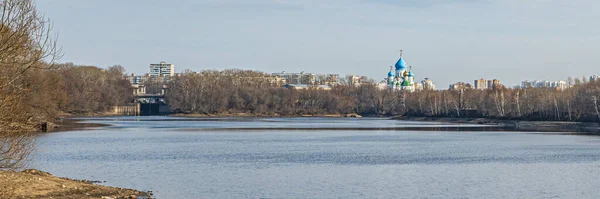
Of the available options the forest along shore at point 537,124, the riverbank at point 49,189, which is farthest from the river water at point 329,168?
the forest along shore at point 537,124

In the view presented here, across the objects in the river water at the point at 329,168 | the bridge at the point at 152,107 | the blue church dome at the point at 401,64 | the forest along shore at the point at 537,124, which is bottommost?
the river water at the point at 329,168

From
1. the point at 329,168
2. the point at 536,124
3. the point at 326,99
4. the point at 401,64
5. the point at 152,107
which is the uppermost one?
the point at 401,64

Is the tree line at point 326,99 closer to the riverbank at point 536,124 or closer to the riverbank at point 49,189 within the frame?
the riverbank at point 536,124

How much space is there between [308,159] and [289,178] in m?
7.60

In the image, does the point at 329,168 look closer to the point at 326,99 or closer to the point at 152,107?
the point at 326,99

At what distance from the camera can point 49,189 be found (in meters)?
18.2

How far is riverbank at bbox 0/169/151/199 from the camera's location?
1720 centimetres

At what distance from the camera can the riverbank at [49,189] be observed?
56.4 ft

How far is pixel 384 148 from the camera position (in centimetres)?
3947

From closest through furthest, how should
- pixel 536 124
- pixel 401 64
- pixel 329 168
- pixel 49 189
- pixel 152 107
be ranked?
pixel 49 189 → pixel 329 168 → pixel 536 124 → pixel 152 107 → pixel 401 64

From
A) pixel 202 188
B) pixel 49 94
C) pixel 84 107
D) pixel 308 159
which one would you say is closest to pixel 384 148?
pixel 308 159

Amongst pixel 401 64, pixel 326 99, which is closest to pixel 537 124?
pixel 326 99

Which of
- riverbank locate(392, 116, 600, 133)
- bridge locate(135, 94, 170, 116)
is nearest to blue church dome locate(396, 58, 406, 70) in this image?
bridge locate(135, 94, 170, 116)

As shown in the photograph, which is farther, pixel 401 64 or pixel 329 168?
pixel 401 64
